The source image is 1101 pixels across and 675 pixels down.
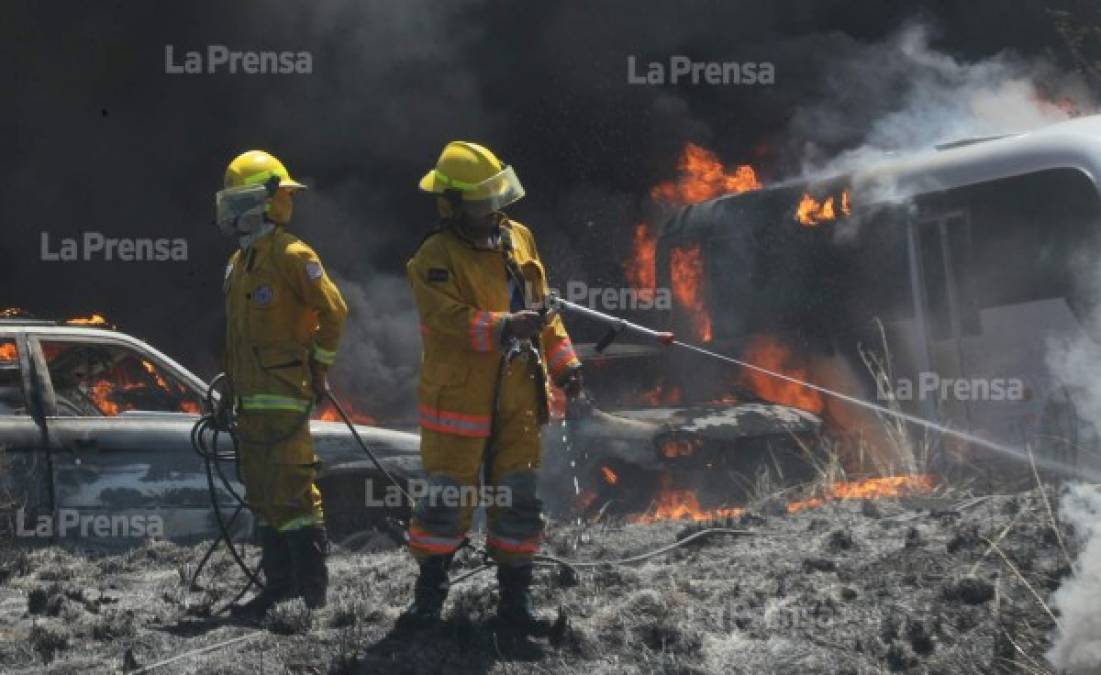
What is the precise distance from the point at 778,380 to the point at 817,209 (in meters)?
1.41

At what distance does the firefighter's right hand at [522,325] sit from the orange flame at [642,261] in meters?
8.76

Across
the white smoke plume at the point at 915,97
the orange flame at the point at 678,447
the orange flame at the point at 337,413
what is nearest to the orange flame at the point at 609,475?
the orange flame at the point at 678,447

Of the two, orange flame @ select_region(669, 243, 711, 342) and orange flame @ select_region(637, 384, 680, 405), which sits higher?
orange flame @ select_region(669, 243, 711, 342)

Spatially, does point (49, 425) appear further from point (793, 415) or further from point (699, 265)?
→ point (699, 265)

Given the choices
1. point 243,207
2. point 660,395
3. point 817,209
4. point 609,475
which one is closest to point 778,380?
point 660,395

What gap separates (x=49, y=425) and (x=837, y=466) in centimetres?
449

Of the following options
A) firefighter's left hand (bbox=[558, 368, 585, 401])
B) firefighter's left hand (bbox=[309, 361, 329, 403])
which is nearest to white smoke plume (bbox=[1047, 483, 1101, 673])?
firefighter's left hand (bbox=[558, 368, 585, 401])

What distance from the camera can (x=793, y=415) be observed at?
9.09 metres

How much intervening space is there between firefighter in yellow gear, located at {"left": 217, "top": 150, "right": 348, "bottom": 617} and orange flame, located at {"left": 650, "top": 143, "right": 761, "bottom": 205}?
854 cm

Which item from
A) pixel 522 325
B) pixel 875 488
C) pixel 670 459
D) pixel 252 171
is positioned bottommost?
pixel 875 488

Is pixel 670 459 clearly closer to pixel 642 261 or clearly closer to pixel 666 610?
pixel 666 610

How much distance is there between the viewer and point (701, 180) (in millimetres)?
14375

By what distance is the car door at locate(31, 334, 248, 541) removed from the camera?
680 cm

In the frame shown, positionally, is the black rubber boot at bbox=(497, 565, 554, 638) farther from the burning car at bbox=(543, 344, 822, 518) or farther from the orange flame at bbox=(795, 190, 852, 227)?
the orange flame at bbox=(795, 190, 852, 227)
